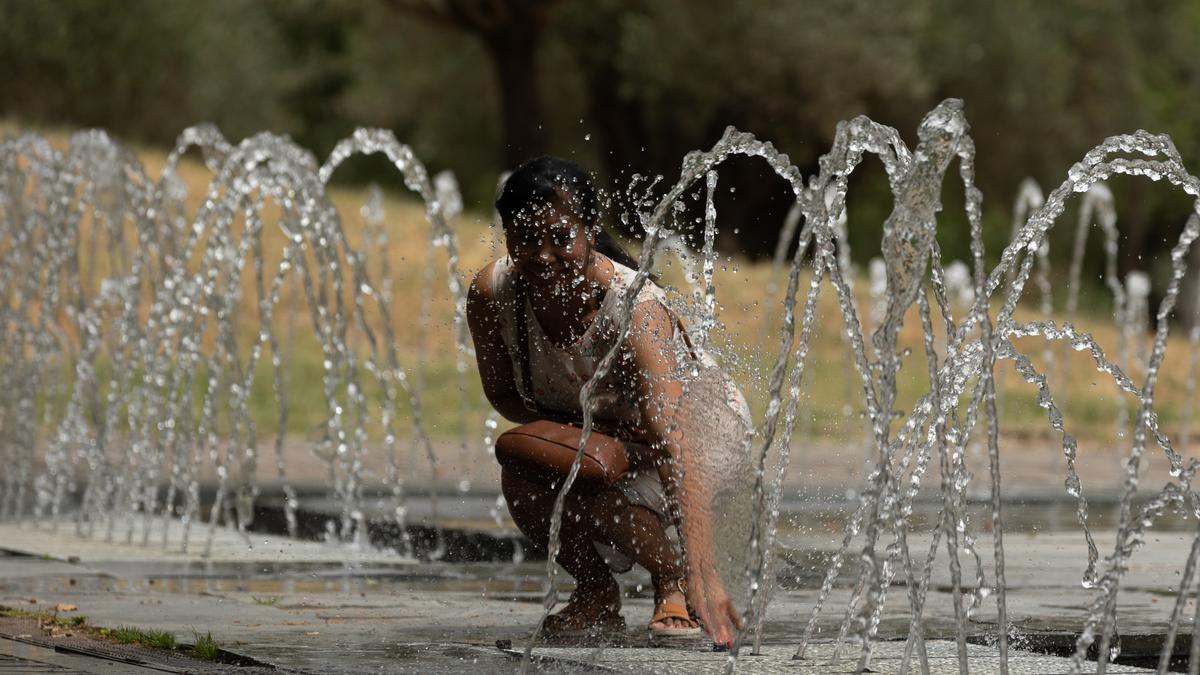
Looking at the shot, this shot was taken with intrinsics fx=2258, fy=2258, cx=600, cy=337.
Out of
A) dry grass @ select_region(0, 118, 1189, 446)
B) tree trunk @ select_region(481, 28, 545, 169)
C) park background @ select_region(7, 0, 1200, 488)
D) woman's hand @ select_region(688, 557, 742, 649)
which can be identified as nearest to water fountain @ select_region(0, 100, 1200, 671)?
woman's hand @ select_region(688, 557, 742, 649)

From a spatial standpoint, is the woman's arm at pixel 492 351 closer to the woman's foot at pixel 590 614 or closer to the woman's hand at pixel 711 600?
the woman's foot at pixel 590 614

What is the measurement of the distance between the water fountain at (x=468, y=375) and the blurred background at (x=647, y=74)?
48.1 feet

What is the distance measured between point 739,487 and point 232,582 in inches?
80.7

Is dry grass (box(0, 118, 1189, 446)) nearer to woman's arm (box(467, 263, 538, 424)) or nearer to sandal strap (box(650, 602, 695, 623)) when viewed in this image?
woman's arm (box(467, 263, 538, 424))

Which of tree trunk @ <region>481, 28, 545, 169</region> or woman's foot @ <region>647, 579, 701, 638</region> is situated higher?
tree trunk @ <region>481, 28, 545, 169</region>

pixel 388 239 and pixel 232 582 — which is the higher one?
pixel 388 239

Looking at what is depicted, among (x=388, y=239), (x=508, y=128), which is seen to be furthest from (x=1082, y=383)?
(x=508, y=128)

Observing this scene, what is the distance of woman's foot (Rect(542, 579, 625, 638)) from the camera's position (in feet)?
18.0

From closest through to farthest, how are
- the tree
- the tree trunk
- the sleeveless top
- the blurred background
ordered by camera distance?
the sleeveless top → the tree → the tree trunk → the blurred background

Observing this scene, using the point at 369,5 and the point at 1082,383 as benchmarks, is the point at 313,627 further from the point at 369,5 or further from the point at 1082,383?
the point at 369,5

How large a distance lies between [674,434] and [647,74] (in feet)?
94.0

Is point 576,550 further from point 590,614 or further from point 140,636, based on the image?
point 140,636

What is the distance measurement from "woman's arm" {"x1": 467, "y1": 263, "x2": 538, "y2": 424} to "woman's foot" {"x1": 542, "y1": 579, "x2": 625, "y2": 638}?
0.46m

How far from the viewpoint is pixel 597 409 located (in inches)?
217
